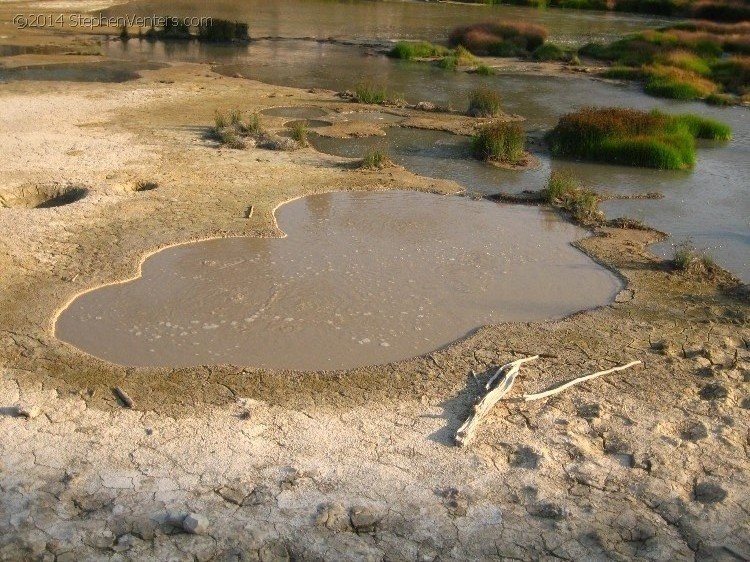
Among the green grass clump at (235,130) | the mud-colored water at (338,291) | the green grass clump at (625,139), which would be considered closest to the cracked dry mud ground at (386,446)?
the mud-colored water at (338,291)

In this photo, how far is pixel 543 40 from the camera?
105 feet

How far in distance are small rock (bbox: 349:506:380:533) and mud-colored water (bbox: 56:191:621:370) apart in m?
2.13

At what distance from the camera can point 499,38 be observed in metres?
31.5

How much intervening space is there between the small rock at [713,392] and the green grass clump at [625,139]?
8.67 metres

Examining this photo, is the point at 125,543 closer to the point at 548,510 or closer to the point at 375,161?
the point at 548,510

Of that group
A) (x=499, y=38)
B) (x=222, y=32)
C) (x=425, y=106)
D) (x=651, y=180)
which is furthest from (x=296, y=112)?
(x=499, y=38)

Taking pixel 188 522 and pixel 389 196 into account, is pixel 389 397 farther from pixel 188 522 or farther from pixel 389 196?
pixel 389 196

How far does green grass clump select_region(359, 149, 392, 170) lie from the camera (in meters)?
13.8

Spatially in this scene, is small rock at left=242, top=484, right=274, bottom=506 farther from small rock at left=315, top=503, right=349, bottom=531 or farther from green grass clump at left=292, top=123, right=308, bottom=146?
green grass clump at left=292, top=123, right=308, bottom=146

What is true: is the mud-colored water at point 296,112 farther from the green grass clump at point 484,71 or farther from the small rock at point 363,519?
the small rock at point 363,519

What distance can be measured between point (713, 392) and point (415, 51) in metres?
23.5

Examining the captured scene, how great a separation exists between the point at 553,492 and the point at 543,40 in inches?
1136

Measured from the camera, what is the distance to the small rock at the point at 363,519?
539 cm

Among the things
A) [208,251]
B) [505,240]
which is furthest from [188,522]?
[505,240]
